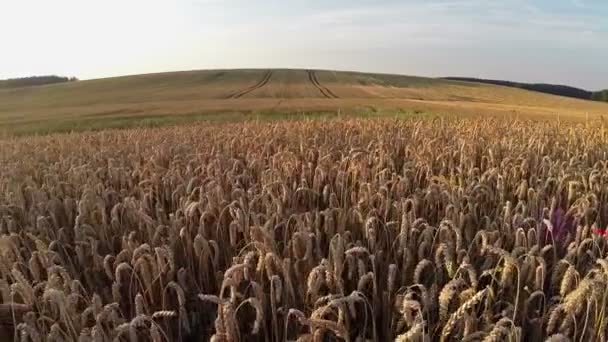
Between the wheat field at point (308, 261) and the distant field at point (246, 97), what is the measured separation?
21.9m

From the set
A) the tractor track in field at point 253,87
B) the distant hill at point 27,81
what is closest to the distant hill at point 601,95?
the tractor track in field at point 253,87

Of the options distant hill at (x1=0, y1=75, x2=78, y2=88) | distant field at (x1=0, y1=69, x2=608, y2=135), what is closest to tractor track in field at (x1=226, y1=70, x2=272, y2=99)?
distant field at (x1=0, y1=69, x2=608, y2=135)

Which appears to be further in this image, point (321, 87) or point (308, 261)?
point (321, 87)

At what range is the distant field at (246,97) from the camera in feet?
94.3

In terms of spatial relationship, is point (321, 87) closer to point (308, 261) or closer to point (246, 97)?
point (246, 97)

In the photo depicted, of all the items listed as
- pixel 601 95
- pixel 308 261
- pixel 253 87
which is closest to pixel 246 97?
pixel 253 87

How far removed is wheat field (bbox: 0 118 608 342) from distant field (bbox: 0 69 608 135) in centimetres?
2193

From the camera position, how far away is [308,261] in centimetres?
235

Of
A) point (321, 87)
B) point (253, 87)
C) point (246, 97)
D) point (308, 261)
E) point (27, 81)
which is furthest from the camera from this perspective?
point (27, 81)

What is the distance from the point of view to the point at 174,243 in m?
2.73

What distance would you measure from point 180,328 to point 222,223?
106 centimetres

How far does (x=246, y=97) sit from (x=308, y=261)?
127 feet

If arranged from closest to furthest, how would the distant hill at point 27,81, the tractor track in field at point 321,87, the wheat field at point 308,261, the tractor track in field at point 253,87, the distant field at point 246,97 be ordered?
the wheat field at point 308,261 < the distant field at point 246,97 < the tractor track in field at point 253,87 < the tractor track in field at point 321,87 < the distant hill at point 27,81

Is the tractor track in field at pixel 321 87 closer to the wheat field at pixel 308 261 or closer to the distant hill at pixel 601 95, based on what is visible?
the wheat field at pixel 308 261
